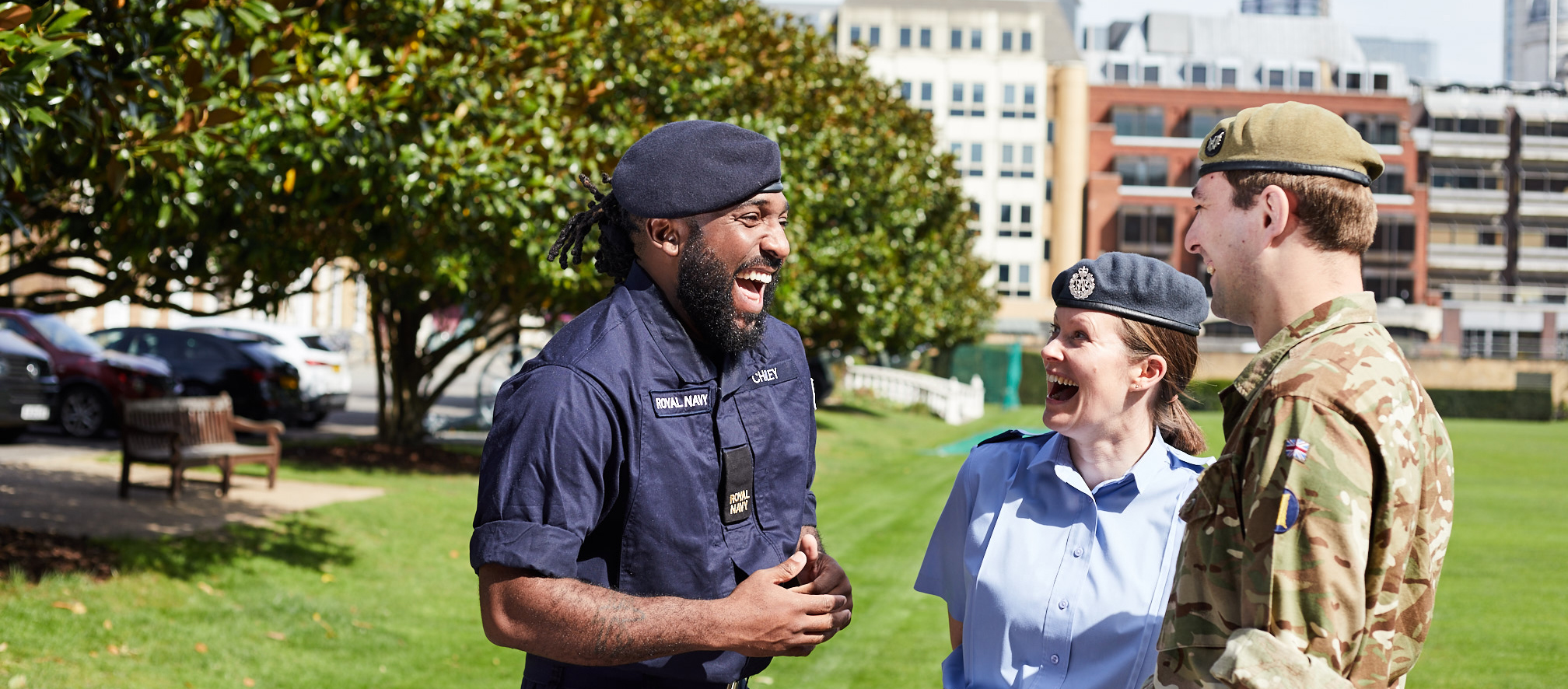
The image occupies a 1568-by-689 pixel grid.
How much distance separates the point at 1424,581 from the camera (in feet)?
6.21

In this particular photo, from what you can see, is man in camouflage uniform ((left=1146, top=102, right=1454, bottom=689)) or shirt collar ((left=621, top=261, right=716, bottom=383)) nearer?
man in camouflage uniform ((left=1146, top=102, right=1454, bottom=689))

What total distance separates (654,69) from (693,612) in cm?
1414

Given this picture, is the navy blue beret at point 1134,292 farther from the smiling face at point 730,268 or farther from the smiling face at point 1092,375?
the smiling face at point 730,268

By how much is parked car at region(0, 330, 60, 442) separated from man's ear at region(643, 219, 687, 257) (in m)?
16.3

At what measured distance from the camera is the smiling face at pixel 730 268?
2.73m

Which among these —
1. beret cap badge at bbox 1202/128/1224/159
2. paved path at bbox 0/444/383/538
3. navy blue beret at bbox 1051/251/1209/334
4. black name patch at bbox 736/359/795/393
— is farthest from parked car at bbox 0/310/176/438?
beret cap badge at bbox 1202/128/1224/159

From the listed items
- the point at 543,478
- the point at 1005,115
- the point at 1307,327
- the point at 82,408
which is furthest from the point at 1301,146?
the point at 1005,115

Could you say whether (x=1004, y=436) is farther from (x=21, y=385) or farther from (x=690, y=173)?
(x=21, y=385)

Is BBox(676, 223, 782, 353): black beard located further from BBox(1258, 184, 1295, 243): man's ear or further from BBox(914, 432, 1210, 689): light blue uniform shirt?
BBox(1258, 184, 1295, 243): man's ear

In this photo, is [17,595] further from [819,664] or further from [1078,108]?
[1078,108]

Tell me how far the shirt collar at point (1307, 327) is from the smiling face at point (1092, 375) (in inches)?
34.6

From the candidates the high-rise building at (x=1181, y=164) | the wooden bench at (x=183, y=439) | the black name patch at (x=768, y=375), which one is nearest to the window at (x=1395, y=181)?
the high-rise building at (x=1181, y=164)

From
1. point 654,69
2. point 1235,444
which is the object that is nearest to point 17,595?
point 1235,444

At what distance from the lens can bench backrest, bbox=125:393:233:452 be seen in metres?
12.2
